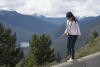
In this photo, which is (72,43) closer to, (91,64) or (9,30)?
(91,64)

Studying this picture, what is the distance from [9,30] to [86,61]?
1510 inches

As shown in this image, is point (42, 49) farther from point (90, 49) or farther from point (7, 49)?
point (90, 49)

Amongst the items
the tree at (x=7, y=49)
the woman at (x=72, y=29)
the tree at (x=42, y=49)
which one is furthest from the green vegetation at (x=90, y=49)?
the tree at (x=42, y=49)

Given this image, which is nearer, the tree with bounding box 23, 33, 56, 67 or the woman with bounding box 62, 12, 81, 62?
the woman with bounding box 62, 12, 81, 62

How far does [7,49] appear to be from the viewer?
4088cm

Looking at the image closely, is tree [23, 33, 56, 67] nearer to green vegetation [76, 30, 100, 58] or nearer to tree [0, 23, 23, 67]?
tree [0, 23, 23, 67]

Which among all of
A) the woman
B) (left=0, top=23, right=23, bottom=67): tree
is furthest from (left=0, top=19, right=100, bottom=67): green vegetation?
the woman

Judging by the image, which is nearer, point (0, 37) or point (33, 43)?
point (0, 37)

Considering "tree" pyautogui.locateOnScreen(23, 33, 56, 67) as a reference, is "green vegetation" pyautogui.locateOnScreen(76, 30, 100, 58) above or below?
above

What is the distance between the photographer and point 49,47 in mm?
48500

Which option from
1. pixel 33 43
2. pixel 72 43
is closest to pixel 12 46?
pixel 33 43

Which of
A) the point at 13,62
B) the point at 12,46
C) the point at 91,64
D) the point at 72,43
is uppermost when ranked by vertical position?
the point at 72,43

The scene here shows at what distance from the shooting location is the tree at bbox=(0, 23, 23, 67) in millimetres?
40484

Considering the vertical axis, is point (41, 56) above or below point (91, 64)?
below
